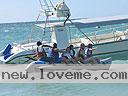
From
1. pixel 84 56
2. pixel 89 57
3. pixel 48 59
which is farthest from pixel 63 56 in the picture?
pixel 89 57

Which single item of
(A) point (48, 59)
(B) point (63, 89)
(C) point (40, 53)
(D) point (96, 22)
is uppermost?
(D) point (96, 22)

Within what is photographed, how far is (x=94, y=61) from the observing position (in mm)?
17297

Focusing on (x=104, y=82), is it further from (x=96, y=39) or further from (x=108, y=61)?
(x=96, y=39)

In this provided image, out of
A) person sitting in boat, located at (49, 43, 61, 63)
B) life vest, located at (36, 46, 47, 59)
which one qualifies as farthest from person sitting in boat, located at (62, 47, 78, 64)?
life vest, located at (36, 46, 47, 59)

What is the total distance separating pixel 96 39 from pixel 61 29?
11.1 ft

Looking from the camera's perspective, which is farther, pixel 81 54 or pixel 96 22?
pixel 96 22

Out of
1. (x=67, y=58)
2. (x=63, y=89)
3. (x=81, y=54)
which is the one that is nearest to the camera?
(x=63, y=89)

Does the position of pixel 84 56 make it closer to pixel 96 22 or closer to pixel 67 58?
pixel 67 58

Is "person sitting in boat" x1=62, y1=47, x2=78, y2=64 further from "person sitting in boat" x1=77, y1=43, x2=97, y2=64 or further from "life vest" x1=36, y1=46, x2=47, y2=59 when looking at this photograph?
"life vest" x1=36, y1=46, x2=47, y2=59

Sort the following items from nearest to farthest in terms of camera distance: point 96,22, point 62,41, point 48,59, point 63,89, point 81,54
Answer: point 63,89, point 48,59, point 81,54, point 62,41, point 96,22

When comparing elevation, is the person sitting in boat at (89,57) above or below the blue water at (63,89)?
above

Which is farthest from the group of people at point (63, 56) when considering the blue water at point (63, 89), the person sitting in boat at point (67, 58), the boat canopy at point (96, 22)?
the boat canopy at point (96, 22)

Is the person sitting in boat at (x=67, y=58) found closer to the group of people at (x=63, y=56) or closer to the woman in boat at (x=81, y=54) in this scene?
the group of people at (x=63, y=56)

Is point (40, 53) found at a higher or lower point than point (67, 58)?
higher
